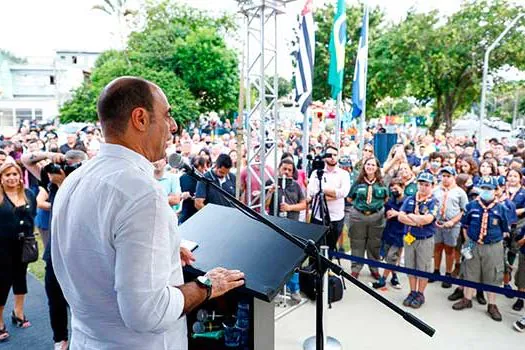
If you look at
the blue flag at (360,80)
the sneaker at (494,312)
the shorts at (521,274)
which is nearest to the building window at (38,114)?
the blue flag at (360,80)

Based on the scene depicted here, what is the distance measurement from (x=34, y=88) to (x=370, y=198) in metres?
51.2

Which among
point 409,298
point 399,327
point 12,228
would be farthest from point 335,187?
point 12,228

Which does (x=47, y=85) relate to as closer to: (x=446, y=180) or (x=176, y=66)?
(x=176, y=66)

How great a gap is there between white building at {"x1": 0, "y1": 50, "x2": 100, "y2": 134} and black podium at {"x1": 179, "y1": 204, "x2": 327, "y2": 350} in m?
44.8

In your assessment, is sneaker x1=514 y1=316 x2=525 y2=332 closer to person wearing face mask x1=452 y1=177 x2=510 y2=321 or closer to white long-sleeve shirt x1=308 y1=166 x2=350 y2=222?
person wearing face mask x1=452 y1=177 x2=510 y2=321

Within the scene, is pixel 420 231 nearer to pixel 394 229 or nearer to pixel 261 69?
pixel 394 229

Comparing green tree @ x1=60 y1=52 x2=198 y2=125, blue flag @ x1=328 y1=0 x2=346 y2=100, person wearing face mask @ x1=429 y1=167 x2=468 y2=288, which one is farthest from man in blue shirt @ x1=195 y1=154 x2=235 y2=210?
green tree @ x1=60 y1=52 x2=198 y2=125

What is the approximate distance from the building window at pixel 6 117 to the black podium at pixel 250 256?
47.4 m

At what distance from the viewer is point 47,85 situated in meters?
47.8

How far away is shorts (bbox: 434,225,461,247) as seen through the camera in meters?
5.74

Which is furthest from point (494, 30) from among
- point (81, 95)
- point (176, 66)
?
point (81, 95)

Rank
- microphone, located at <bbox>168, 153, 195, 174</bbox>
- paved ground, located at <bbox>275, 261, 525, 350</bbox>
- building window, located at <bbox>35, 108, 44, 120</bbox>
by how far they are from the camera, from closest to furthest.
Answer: microphone, located at <bbox>168, 153, 195, 174</bbox> < paved ground, located at <bbox>275, 261, 525, 350</bbox> < building window, located at <bbox>35, 108, 44, 120</bbox>

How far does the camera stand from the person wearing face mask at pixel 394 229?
5785 mm

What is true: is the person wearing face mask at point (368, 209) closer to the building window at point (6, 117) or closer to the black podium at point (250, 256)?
the black podium at point (250, 256)
